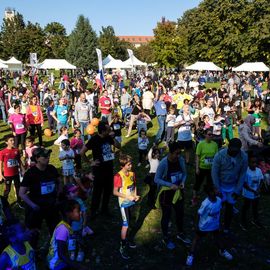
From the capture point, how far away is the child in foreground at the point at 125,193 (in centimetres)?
579

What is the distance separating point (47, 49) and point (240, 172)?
66455 millimetres

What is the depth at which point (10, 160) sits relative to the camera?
7438 millimetres

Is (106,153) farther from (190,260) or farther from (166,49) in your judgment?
(166,49)

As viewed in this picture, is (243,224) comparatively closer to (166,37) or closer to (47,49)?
(166,37)

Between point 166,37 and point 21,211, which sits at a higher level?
point 166,37

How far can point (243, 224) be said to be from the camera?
22.6 ft

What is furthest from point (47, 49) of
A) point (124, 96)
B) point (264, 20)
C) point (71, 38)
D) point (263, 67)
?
point (124, 96)

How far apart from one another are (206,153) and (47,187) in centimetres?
382

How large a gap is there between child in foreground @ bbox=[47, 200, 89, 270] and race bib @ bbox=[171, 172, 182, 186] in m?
2.08

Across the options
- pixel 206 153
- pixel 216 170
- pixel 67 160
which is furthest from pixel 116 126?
pixel 216 170

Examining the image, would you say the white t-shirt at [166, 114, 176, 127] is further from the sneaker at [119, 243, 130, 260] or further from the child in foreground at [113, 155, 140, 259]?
the sneaker at [119, 243, 130, 260]

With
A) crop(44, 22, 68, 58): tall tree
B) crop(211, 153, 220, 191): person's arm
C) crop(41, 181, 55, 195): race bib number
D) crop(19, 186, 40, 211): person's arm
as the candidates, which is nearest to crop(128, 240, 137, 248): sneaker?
crop(211, 153, 220, 191): person's arm

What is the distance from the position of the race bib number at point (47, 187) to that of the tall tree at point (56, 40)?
67.2 meters

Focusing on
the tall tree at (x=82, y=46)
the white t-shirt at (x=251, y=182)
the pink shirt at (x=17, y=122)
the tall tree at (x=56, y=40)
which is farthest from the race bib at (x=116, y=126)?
the tall tree at (x=56, y=40)
